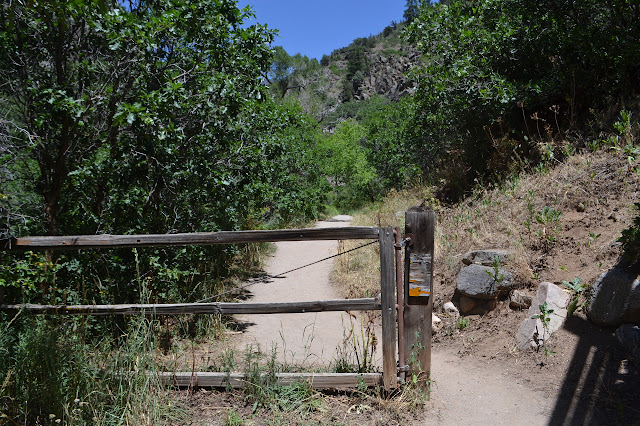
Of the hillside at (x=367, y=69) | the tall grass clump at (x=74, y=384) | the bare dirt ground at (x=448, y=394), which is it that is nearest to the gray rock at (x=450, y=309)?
the bare dirt ground at (x=448, y=394)

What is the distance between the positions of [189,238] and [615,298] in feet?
13.4

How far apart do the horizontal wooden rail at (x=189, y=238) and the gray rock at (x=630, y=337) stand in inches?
102

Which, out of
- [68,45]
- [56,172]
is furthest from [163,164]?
[68,45]

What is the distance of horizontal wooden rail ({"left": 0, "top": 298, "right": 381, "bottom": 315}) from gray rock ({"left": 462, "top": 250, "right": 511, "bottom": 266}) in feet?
9.51

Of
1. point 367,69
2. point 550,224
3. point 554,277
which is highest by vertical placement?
point 367,69

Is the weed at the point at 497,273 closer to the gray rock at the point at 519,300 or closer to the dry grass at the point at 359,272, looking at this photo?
the gray rock at the point at 519,300

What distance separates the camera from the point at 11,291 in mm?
4688

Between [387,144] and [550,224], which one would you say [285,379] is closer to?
[550,224]

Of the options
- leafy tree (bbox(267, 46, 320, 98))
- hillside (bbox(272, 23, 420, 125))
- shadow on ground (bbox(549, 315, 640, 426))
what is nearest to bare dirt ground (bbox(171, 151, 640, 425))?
shadow on ground (bbox(549, 315, 640, 426))

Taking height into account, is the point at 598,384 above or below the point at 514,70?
below

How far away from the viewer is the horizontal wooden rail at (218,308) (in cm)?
374

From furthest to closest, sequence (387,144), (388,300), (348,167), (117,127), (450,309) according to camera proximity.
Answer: (348,167), (387,144), (450,309), (117,127), (388,300)

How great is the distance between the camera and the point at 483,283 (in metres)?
5.78

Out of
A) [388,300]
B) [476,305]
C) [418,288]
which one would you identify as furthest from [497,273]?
[388,300]
